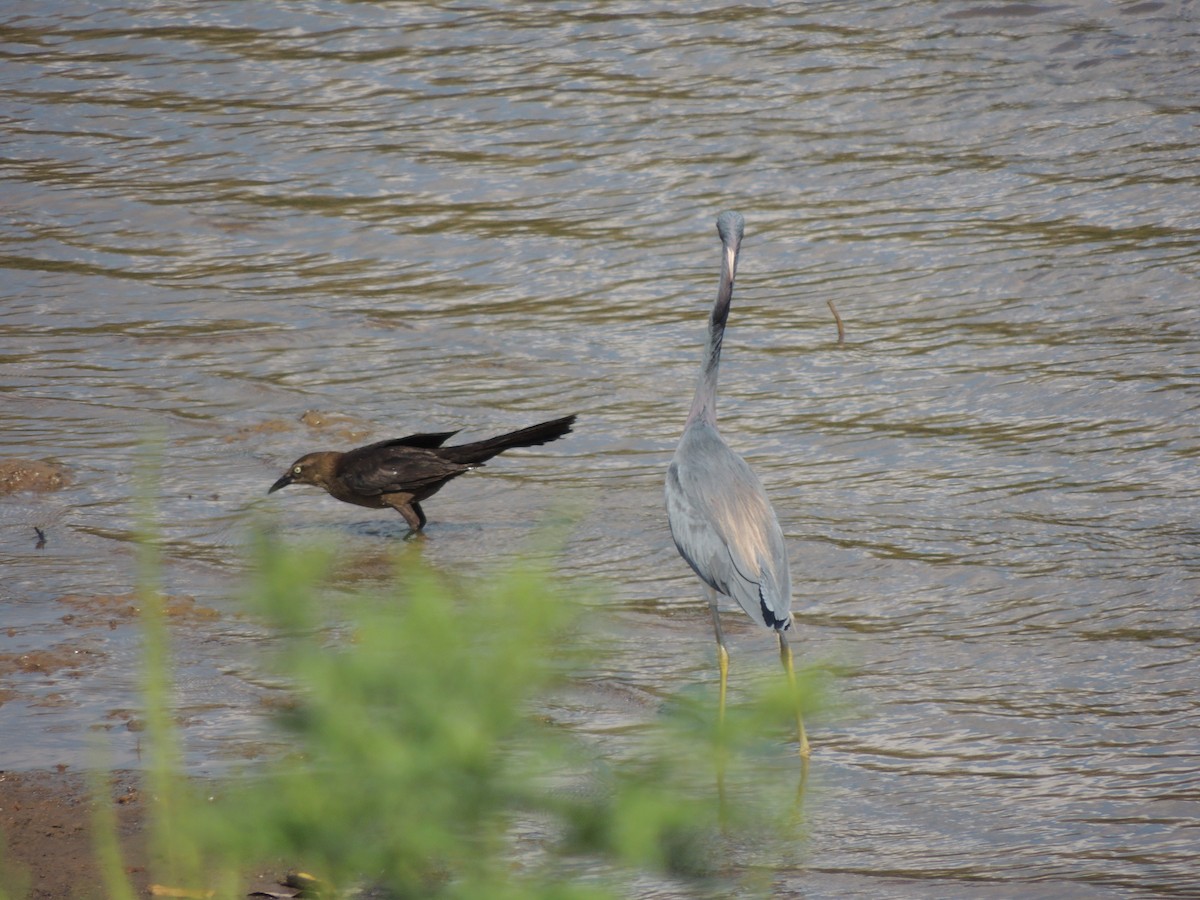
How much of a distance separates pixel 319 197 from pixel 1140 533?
7613mm

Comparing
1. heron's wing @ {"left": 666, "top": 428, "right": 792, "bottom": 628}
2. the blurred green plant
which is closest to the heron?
heron's wing @ {"left": 666, "top": 428, "right": 792, "bottom": 628}

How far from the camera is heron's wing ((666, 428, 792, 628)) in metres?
5.25

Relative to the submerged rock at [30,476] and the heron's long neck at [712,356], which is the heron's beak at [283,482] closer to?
the submerged rock at [30,476]

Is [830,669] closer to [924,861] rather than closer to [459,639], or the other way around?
[459,639]

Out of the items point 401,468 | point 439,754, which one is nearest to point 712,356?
point 401,468

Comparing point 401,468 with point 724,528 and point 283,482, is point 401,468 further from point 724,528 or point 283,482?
point 724,528

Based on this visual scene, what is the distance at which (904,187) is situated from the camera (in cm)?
1158

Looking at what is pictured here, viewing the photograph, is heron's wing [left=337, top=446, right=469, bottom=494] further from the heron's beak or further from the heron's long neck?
the heron's long neck

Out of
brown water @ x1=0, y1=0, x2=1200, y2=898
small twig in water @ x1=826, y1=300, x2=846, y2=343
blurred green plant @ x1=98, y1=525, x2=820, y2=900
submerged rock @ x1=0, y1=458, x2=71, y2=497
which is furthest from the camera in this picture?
small twig in water @ x1=826, y1=300, x2=846, y2=343

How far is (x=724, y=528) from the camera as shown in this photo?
545cm

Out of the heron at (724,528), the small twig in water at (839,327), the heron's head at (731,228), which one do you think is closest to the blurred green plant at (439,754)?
the heron at (724,528)

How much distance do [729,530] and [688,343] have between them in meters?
4.34

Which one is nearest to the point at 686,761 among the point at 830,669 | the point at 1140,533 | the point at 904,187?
the point at 830,669

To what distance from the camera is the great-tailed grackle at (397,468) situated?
24.2 feet
